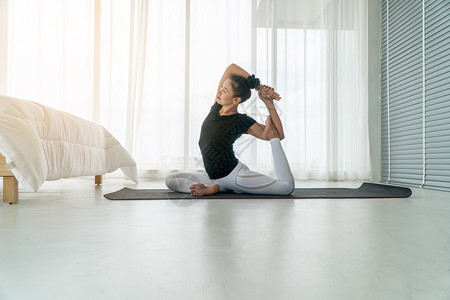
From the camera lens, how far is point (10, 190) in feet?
5.60

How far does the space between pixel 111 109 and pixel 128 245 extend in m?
3.25

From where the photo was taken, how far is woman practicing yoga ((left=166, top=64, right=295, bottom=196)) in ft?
6.85

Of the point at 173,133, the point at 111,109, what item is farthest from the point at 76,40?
the point at 173,133

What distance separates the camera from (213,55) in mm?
3953

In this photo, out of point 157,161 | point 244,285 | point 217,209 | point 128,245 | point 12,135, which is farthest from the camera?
point 157,161

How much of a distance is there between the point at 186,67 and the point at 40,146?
→ 8.04 feet

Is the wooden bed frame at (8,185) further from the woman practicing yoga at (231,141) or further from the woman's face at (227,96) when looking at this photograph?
the woman's face at (227,96)

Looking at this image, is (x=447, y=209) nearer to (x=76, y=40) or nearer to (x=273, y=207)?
(x=273, y=207)

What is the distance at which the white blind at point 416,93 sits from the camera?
112 inches

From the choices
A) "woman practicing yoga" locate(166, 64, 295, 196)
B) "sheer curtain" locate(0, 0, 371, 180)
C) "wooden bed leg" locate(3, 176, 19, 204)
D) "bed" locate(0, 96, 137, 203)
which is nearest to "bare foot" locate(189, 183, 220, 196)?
"woman practicing yoga" locate(166, 64, 295, 196)

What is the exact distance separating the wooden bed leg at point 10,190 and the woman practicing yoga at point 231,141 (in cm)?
94

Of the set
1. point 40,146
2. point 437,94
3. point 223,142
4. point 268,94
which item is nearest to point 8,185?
point 40,146

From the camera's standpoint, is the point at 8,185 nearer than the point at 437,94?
Yes

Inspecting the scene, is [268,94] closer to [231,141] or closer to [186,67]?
[231,141]
